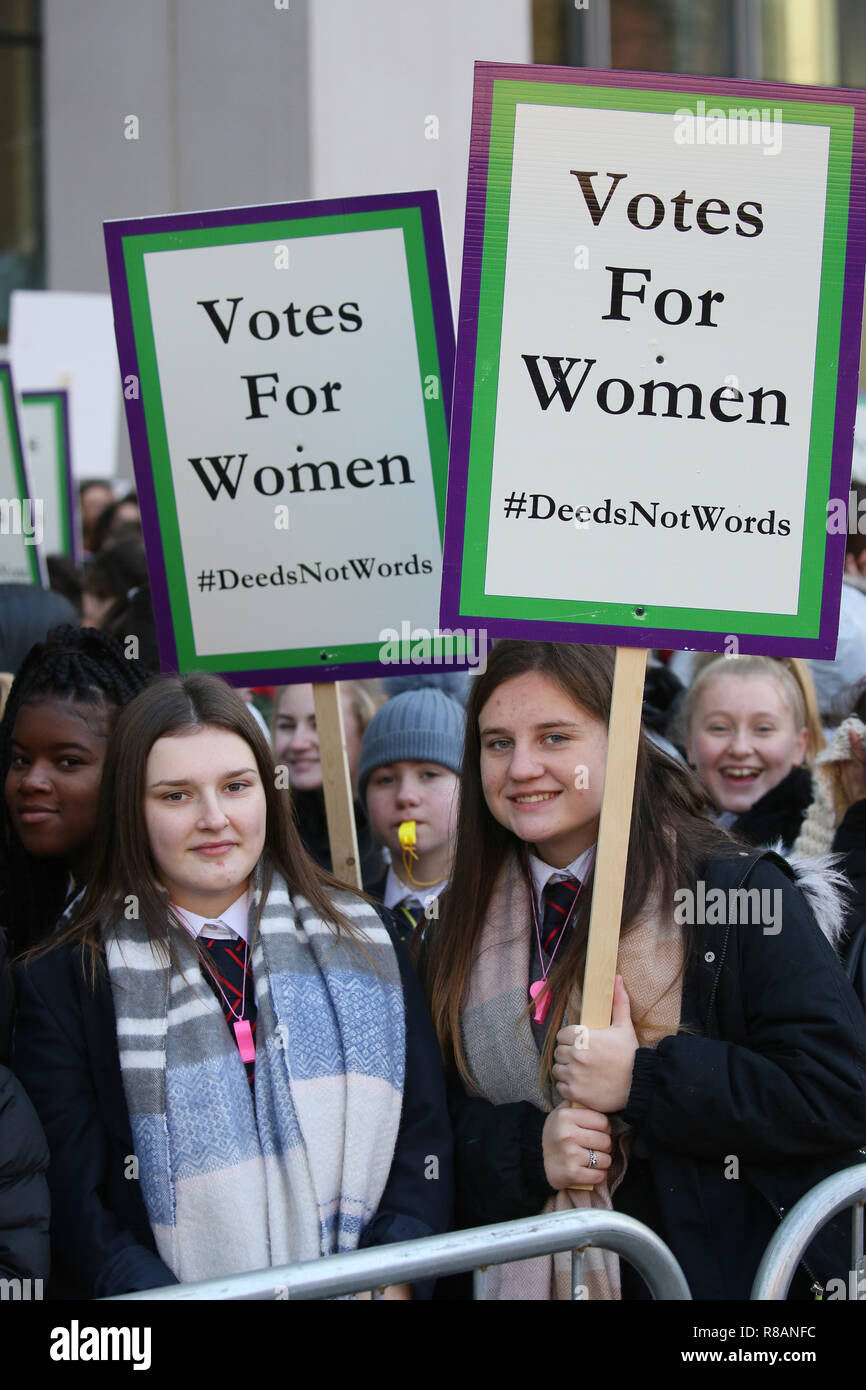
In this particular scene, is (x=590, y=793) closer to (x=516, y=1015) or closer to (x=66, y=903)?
(x=516, y=1015)

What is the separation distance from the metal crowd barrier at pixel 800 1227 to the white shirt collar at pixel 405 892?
1.49 m

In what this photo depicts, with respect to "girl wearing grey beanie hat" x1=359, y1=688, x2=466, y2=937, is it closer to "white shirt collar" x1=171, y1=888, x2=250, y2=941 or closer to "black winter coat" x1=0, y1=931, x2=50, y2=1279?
"white shirt collar" x1=171, y1=888, x2=250, y2=941

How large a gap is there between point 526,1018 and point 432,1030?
162mm

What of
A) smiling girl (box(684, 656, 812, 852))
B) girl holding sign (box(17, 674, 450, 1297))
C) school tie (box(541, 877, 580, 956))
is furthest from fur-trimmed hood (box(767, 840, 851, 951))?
smiling girl (box(684, 656, 812, 852))

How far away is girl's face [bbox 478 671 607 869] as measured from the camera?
2.77 m

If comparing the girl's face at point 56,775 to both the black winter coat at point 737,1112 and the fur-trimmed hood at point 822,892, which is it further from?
the fur-trimmed hood at point 822,892

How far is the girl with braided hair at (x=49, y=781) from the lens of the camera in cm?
318

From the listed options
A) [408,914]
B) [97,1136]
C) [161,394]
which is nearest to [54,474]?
[161,394]

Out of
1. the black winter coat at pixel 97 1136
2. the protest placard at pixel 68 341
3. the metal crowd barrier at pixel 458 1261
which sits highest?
the protest placard at pixel 68 341

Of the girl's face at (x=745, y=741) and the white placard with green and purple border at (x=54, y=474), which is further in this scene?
the white placard with green and purple border at (x=54, y=474)

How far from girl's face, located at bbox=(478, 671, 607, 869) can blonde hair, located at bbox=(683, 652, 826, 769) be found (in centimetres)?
152

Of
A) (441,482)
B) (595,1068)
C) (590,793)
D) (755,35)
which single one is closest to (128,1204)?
(595,1068)

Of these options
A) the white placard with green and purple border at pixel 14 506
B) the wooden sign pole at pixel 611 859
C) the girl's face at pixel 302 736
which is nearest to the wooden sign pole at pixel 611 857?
the wooden sign pole at pixel 611 859
